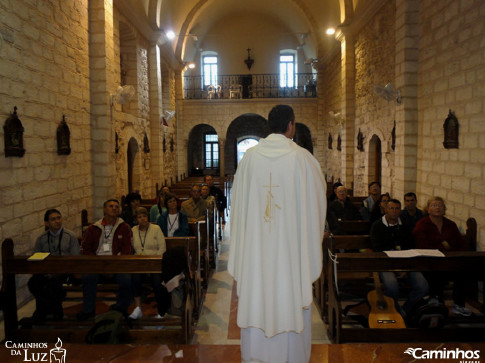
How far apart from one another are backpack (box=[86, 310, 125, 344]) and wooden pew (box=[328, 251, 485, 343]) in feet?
6.66

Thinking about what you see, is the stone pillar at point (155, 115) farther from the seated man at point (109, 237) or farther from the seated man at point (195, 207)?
the seated man at point (109, 237)

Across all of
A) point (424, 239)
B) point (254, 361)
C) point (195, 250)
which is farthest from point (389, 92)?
point (254, 361)

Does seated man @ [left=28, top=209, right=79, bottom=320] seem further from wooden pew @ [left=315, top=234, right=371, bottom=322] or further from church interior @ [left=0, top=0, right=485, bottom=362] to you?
wooden pew @ [left=315, top=234, right=371, bottom=322]

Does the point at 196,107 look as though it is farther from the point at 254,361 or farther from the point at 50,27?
the point at 254,361

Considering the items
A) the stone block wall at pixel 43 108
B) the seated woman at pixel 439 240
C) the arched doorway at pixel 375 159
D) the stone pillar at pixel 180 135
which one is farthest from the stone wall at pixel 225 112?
the seated woman at pixel 439 240

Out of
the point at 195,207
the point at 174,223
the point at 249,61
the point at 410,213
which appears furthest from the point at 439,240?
the point at 249,61

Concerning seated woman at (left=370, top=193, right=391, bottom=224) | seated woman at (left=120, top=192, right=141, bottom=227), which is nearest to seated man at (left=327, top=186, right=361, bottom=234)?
seated woman at (left=370, top=193, right=391, bottom=224)

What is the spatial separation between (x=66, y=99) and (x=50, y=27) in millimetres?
1121

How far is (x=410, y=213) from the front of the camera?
19.5 ft

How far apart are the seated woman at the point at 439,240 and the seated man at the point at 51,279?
13.6 feet

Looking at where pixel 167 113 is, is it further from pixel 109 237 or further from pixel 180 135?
pixel 109 237

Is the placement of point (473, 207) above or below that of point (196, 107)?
below

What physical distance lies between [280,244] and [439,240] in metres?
3.03

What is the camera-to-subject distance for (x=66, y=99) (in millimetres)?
6520
